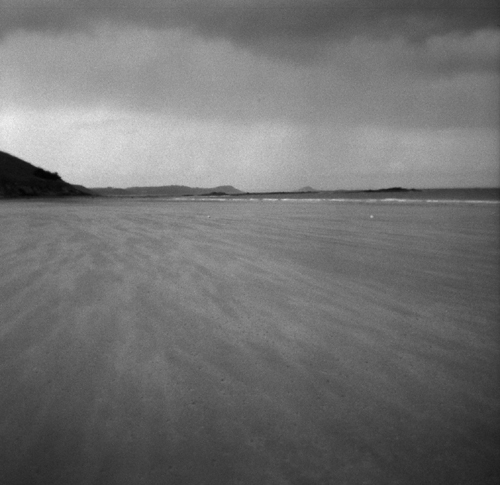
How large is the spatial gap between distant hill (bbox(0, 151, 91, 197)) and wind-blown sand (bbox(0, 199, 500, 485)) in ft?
128

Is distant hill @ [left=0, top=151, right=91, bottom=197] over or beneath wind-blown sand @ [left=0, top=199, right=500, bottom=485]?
over

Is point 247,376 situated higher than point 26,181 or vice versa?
point 26,181

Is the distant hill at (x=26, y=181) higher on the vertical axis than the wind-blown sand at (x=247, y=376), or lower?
higher

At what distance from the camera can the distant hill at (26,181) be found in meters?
35.9

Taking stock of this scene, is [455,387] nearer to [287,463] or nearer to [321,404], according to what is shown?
[321,404]

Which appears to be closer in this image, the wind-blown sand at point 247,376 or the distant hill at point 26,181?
the wind-blown sand at point 247,376

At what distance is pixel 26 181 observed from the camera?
40.5 meters

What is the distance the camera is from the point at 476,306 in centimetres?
335

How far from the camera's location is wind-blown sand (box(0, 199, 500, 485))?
148 centimetres

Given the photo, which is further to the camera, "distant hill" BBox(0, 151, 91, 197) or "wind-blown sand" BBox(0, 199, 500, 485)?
"distant hill" BBox(0, 151, 91, 197)

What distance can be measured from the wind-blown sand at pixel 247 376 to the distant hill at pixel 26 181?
128 ft

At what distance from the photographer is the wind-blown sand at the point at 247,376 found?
4.86 feet

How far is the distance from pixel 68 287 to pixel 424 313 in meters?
3.80

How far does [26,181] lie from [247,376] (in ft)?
159
